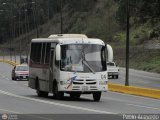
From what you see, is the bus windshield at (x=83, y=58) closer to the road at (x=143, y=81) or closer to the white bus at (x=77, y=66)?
the white bus at (x=77, y=66)

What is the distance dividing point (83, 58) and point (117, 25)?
111m

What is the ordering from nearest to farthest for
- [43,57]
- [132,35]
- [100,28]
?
[43,57], [132,35], [100,28]

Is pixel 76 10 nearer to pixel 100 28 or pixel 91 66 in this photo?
pixel 100 28

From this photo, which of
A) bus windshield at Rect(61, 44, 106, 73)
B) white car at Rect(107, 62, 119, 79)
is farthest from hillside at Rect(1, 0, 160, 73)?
bus windshield at Rect(61, 44, 106, 73)

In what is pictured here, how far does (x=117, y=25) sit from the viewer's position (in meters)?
139

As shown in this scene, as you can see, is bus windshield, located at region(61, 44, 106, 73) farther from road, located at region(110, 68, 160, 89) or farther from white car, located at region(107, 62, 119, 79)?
white car, located at region(107, 62, 119, 79)

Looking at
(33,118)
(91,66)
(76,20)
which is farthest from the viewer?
(76,20)

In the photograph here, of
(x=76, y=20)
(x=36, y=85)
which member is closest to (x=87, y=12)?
(x=76, y=20)

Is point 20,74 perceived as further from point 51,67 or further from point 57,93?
point 57,93

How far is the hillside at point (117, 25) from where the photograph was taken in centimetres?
6712

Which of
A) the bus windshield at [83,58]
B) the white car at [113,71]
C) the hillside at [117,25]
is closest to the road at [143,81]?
the white car at [113,71]

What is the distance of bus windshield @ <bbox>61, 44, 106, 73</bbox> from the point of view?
28.2m

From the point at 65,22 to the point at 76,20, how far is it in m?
7.27

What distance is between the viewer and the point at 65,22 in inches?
6737
